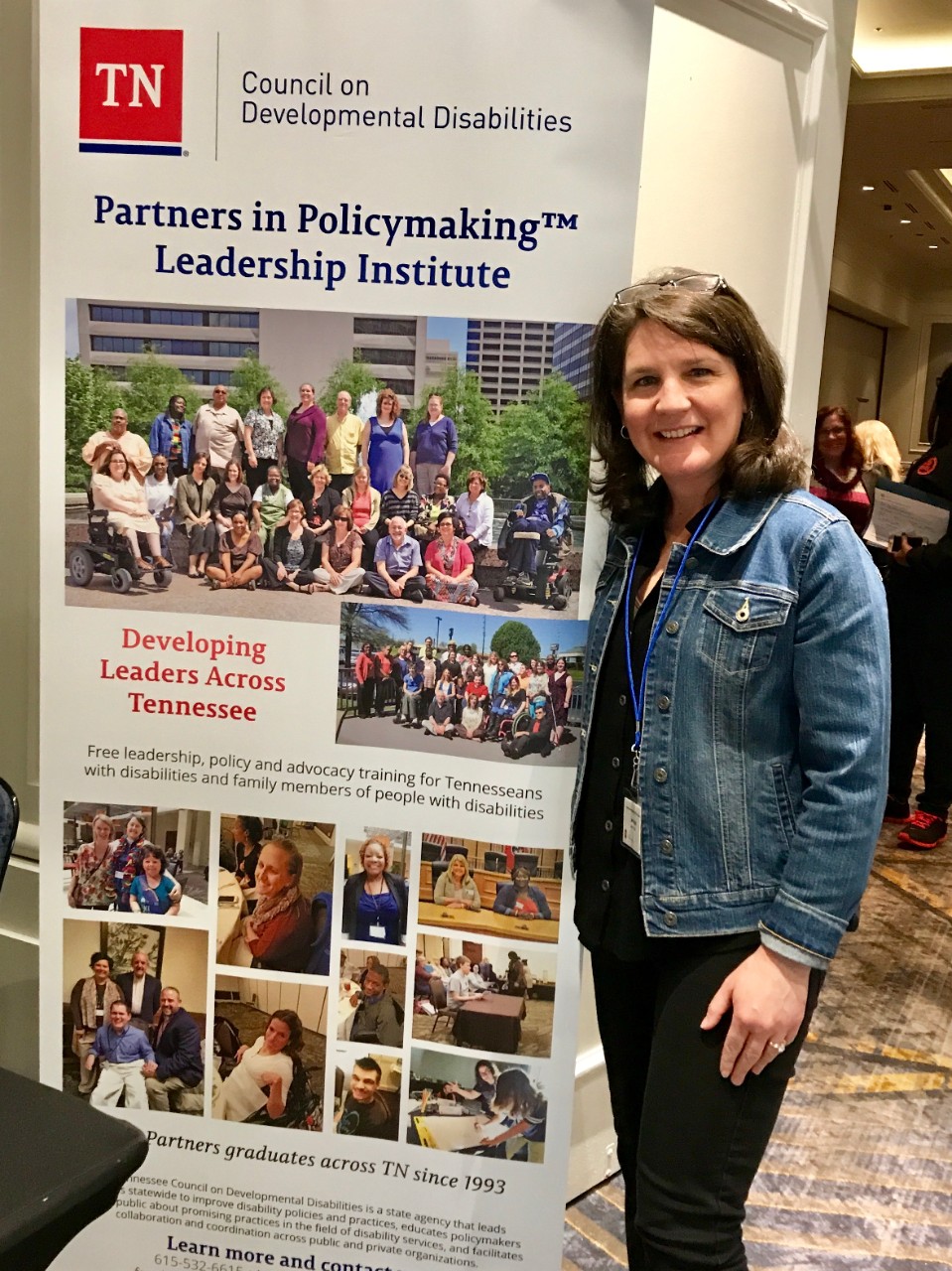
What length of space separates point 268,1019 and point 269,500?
0.86 metres

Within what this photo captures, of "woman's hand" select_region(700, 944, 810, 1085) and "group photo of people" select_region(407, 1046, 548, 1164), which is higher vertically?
"woman's hand" select_region(700, 944, 810, 1085)

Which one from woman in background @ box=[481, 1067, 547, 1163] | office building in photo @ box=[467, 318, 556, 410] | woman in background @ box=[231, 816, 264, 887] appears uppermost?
office building in photo @ box=[467, 318, 556, 410]

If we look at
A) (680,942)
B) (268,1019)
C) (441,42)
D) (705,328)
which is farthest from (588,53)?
(268,1019)

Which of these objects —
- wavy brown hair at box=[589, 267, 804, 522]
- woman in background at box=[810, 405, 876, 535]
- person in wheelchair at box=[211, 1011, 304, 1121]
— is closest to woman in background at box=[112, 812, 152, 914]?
person in wheelchair at box=[211, 1011, 304, 1121]

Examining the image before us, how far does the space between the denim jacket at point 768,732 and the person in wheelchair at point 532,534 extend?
294 mm

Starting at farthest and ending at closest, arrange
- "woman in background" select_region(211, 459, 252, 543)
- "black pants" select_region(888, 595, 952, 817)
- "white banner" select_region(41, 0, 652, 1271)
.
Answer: "black pants" select_region(888, 595, 952, 817) < "woman in background" select_region(211, 459, 252, 543) < "white banner" select_region(41, 0, 652, 1271)

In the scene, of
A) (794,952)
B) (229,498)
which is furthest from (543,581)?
(794,952)

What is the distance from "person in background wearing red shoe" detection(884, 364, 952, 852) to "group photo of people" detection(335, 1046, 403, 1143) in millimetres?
3075

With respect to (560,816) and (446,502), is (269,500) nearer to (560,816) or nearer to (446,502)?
(446,502)

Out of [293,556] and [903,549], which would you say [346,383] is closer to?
[293,556]

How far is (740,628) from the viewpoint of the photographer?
1227 mm

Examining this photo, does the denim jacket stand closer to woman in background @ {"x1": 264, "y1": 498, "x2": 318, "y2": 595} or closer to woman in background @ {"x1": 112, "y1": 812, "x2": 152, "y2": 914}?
woman in background @ {"x1": 264, "y1": 498, "x2": 318, "y2": 595}

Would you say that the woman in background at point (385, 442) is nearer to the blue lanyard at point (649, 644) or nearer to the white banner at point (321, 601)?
the white banner at point (321, 601)

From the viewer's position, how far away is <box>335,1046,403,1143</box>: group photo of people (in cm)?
170
